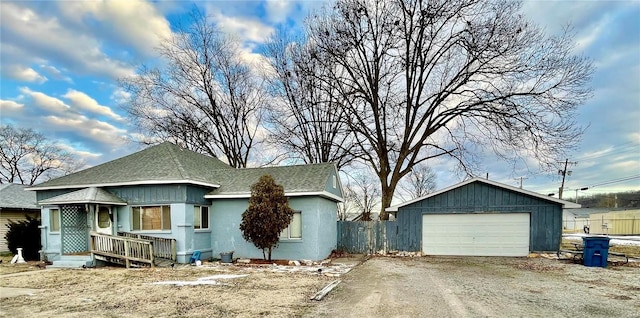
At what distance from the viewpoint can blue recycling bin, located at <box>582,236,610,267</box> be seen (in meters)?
11.6

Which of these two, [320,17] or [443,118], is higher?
[320,17]

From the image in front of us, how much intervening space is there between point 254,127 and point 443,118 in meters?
13.1

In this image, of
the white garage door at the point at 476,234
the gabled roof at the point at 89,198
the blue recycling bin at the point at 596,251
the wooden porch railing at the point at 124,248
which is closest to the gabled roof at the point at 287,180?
the wooden porch railing at the point at 124,248

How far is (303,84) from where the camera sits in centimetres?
2394

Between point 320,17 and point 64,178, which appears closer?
point 64,178

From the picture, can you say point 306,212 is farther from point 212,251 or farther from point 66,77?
point 66,77

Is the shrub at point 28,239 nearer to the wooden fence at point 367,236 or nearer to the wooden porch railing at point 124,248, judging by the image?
the wooden porch railing at point 124,248

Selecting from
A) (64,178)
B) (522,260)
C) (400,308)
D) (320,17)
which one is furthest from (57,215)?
(522,260)

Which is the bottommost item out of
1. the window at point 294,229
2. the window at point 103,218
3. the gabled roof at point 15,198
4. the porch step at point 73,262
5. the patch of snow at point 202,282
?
the porch step at point 73,262

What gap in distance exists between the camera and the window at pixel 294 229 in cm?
1388

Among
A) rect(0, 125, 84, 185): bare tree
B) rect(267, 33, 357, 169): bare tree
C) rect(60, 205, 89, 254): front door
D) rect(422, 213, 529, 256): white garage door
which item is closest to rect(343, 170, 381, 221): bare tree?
rect(267, 33, 357, 169): bare tree

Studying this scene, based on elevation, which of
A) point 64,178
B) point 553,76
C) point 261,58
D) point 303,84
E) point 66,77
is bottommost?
point 64,178

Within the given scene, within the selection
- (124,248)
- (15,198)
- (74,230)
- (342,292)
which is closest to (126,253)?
(124,248)

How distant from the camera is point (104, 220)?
13.6 metres
